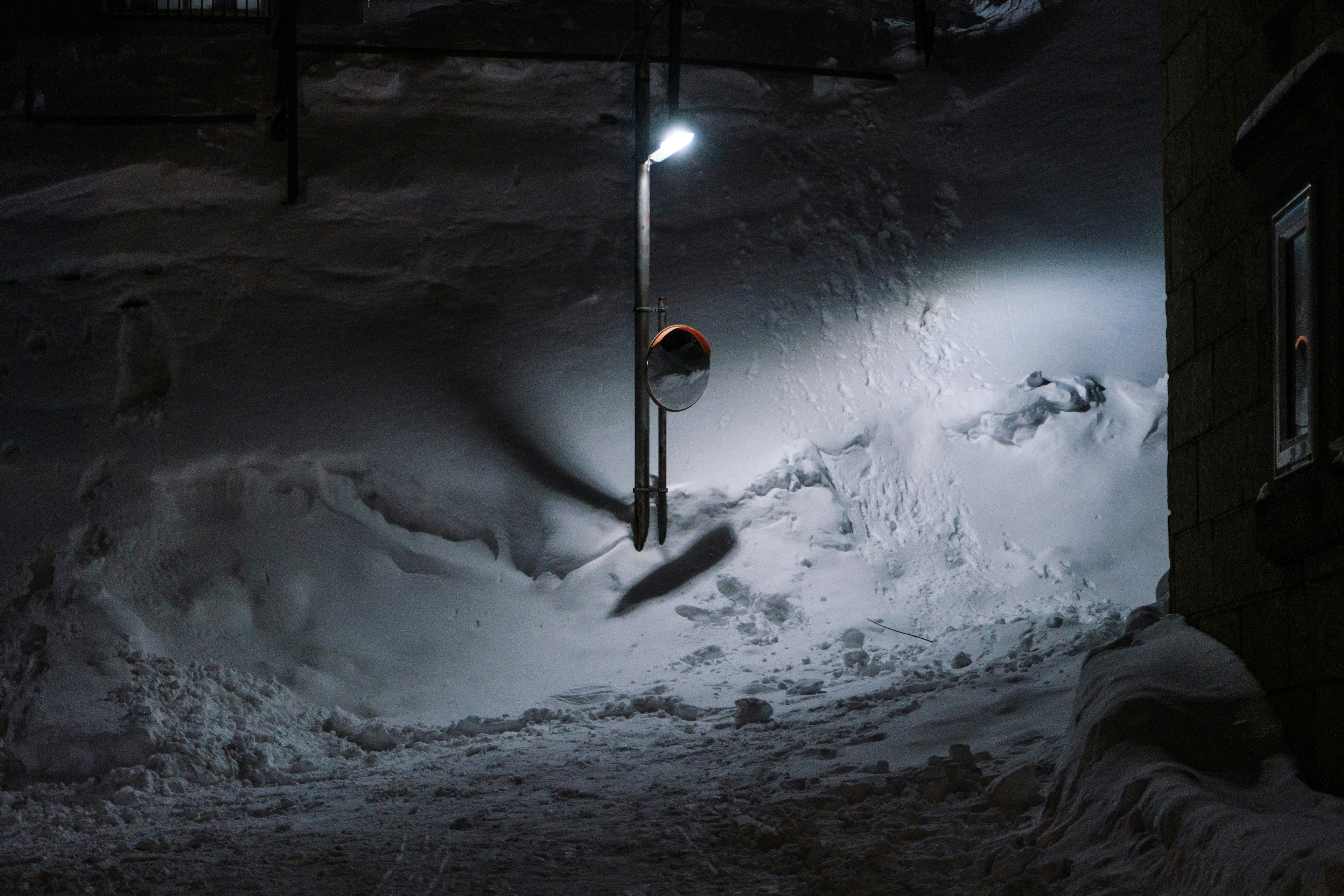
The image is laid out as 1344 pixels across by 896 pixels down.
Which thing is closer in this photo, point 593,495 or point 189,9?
point 593,495

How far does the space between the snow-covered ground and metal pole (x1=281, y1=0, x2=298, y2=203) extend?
0.95ft

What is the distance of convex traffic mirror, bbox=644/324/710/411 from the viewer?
8.63 meters

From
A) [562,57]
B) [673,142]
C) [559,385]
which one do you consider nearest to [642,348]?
[559,385]

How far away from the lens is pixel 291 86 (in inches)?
406

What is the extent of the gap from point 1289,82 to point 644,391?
20.0 ft

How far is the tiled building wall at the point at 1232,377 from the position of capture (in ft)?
11.6

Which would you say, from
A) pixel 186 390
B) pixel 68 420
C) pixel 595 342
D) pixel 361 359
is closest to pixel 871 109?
pixel 595 342

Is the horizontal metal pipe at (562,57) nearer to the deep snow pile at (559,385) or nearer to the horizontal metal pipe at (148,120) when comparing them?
the deep snow pile at (559,385)

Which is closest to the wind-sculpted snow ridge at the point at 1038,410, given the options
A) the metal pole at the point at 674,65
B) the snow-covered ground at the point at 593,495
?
the snow-covered ground at the point at 593,495

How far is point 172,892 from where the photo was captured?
13.0 ft

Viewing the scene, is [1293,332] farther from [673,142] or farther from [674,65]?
[674,65]

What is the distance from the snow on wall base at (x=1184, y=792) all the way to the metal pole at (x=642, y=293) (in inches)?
186

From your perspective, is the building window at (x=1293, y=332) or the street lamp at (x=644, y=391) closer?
the building window at (x=1293, y=332)

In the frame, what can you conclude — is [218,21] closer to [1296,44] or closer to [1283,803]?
[1296,44]
